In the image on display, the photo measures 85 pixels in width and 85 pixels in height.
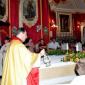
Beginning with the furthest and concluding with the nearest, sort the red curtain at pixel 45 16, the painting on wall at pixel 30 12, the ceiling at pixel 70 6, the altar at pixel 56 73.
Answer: the ceiling at pixel 70 6 → the red curtain at pixel 45 16 → the painting on wall at pixel 30 12 → the altar at pixel 56 73

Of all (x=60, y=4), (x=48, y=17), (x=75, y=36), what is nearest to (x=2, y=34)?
(x=48, y=17)

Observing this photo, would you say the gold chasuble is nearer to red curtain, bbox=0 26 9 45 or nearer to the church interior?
the church interior

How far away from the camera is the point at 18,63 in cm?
555

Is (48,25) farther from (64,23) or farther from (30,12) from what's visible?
(64,23)

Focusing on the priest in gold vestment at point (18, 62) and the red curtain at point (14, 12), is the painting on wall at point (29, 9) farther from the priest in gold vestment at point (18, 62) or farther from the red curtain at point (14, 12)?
the priest in gold vestment at point (18, 62)

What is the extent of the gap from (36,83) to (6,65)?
65 cm

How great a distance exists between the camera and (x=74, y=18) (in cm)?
2166

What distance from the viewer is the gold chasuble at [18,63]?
18.2 ft

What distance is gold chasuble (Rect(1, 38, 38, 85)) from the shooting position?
5555 mm

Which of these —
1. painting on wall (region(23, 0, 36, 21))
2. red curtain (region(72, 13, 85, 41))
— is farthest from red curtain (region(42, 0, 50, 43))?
red curtain (region(72, 13, 85, 41))

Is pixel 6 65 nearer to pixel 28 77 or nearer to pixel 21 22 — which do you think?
pixel 28 77

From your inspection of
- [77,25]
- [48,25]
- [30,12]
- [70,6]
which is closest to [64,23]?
[77,25]

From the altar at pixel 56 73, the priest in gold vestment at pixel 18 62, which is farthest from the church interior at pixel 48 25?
the priest in gold vestment at pixel 18 62

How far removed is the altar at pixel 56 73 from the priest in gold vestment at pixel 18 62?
260 mm
